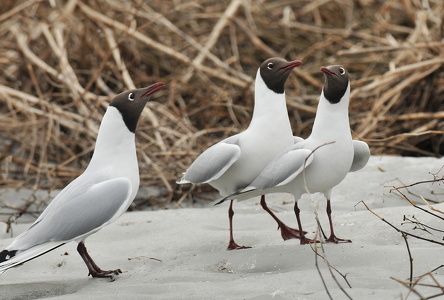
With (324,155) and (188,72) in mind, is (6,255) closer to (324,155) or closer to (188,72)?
(324,155)

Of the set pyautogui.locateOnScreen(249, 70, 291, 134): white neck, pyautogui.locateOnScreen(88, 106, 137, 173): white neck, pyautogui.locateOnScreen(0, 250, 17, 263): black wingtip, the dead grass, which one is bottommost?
the dead grass

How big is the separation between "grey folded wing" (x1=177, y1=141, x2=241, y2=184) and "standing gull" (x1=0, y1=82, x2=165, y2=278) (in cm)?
41

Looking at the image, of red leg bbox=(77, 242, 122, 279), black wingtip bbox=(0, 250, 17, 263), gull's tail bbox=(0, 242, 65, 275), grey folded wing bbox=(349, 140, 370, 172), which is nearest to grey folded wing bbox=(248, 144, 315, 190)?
grey folded wing bbox=(349, 140, 370, 172)

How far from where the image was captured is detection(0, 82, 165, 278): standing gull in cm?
353

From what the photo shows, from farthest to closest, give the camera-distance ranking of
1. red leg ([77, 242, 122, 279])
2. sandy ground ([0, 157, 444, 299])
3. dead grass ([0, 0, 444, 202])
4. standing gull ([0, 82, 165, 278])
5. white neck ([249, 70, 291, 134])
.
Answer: dead grass ([0, 0, 444, 202]) < white neck ([249, 70, 291, 134]) < red leg ([77, 242, 122, 279]) < standing gull ([0, 82, 165, 278]) < sandy ground ([0, 157, 444, 299])

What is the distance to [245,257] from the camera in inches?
150

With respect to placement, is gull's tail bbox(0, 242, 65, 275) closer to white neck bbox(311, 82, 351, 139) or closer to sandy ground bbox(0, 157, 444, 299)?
sandy ground bbox(0, 157, 444, 299)

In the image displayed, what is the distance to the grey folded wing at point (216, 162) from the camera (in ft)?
13.0

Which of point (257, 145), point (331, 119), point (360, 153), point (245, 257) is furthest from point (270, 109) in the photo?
point (245, 257)

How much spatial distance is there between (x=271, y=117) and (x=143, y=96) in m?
0.70

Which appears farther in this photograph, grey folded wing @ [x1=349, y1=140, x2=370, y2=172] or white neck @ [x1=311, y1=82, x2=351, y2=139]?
grey folded wing @ [x1=349, y1=140, x2=370, y2=172]

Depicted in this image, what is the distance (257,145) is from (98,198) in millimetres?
923

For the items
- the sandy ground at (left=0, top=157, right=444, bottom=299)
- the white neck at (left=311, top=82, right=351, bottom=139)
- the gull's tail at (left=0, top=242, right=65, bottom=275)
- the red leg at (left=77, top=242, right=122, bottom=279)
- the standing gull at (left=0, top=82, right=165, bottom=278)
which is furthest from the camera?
the white neck at (left=311, top=82, right=351, bottom=139)

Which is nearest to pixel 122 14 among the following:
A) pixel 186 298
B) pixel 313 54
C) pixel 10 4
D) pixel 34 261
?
pixel 10 4
